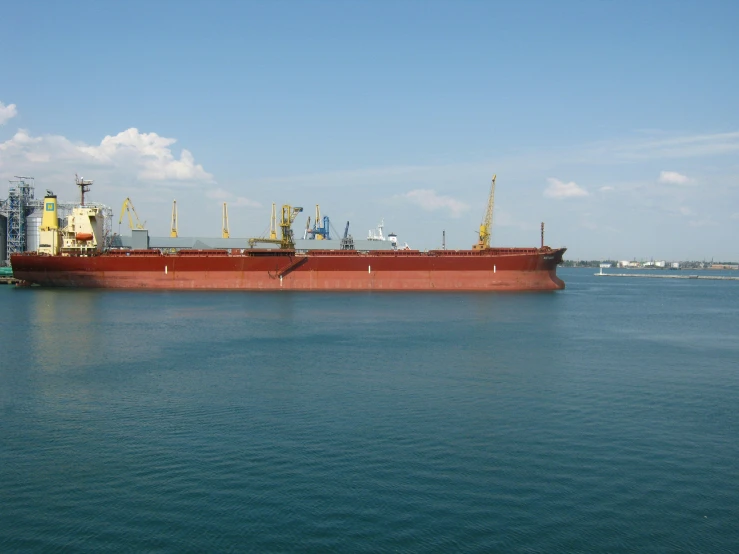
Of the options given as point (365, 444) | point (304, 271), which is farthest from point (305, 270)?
point (365, 444)

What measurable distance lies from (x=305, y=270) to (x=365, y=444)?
31.0 metres

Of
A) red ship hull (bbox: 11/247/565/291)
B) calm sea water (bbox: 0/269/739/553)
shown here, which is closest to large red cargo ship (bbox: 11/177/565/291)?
red ship hull (bbox: 11/247/565/291)

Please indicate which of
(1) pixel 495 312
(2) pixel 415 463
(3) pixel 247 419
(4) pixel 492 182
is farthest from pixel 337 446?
(4) pixel 492 182

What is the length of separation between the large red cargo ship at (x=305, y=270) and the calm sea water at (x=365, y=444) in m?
18.7

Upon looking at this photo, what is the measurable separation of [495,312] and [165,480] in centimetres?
2328

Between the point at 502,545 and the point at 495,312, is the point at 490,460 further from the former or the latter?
the point at 495,312

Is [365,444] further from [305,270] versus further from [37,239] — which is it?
[37,239]

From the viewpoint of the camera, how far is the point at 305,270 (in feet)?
133

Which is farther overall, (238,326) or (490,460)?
(238,326)

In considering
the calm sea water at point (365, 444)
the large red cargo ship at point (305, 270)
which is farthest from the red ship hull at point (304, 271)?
the calm sea water at point (365, 444)

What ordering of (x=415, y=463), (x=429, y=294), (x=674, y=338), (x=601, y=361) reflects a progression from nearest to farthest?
(x=415, y=463) < (x=601, y=361) < (x=674, y=338) < (x=429, y=294)

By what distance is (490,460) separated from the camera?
9.31 meters

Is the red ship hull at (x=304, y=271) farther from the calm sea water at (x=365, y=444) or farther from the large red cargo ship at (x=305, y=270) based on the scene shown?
the calm sea water at (x=365, y=444)

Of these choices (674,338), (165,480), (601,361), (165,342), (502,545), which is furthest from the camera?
(674,338)
